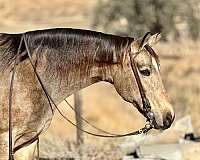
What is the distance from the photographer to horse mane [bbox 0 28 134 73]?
432 centimetres

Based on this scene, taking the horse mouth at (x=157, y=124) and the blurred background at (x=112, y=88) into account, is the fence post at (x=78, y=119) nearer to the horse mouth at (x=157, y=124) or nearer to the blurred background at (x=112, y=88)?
the blurred background at (x=112, y=88)

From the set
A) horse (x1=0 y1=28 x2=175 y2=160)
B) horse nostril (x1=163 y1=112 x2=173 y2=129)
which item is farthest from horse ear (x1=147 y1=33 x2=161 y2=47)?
horse nostril (x1=163 y1=112 x2=173 y2=129)

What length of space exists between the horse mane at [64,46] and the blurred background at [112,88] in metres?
2.75

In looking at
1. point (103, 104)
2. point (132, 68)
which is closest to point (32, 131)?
point (132, 68)

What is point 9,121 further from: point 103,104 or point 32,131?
point 103,104

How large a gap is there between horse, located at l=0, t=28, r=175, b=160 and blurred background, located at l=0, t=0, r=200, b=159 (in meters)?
2.77

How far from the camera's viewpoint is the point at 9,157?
433cm

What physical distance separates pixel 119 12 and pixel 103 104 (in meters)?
9.46

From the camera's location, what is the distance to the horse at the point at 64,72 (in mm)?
4238

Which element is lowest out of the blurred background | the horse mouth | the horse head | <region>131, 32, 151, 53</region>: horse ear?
the horse mouth

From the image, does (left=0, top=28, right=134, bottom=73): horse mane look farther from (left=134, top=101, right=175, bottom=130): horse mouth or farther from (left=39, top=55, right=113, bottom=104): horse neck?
(left=134, top=101, right=175, bottom=130): horse mouth

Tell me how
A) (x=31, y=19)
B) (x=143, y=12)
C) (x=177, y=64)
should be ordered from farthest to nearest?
(x=31, y=19) < (x=143, y=12) < (x=177, y=64)

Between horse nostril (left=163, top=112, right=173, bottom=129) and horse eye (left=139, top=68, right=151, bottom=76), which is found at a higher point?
horse eye (left=139, top=68, right=151, bottom=76)

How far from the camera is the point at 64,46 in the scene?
437 cm
